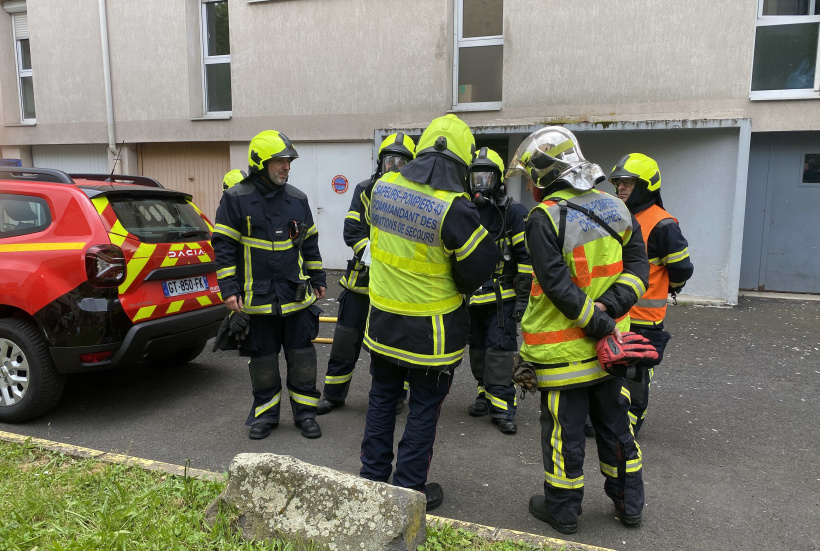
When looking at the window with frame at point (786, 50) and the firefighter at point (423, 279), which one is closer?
the firefighter at point (423, 279)

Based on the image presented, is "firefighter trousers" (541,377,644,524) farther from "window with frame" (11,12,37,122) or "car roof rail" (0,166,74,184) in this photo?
"window with frame" (11,12,37,122)

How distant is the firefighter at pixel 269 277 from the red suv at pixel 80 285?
2.46ft

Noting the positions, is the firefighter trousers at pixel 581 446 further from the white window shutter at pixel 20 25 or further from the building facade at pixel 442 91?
the white window shutter at pixel 20 25

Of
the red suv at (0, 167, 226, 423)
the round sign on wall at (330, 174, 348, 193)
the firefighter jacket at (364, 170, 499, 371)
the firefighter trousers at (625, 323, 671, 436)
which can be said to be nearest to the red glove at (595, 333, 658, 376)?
the firefighter jacket at (364, 170, 499, 371)

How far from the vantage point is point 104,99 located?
475 inches

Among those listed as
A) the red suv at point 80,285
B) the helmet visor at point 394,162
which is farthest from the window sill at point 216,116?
the helmet visor at point 394,162

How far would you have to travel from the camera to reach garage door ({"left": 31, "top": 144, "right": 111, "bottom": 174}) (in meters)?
12.6

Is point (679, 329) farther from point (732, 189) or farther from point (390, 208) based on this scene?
point (390, 208)

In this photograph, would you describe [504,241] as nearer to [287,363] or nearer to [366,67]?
[287,363]

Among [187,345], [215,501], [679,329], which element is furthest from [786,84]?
[215,501]

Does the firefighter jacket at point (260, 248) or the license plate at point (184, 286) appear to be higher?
the firefighter jacket at point (260, 248)

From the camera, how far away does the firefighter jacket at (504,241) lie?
4410mm

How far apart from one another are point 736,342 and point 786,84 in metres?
4.16

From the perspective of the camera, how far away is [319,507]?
104 inches
